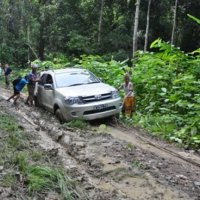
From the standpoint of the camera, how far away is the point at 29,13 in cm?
3152

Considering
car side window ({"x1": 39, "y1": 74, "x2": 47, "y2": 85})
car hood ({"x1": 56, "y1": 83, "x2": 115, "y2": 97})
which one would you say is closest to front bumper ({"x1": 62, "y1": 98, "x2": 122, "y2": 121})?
car hood ({"x1": 56, "y1": 83, "x2": 115, "y2": 97})

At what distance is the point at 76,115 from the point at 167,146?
286 centimetres

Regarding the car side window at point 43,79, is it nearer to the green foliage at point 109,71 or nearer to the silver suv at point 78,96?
the silver suv at point 78,96

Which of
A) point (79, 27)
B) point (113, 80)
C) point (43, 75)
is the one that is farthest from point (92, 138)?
point (79, 27)

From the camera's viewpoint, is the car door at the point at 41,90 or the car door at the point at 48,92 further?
the car door at the point at 41,90

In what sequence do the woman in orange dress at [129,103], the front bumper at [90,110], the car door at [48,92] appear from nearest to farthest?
the front bumper at [90,110], the car door at [48,92], the woman in orange dress at [129,103]

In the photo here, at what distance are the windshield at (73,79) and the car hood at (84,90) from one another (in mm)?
278

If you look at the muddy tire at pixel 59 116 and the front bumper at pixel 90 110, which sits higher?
the front bumper at pixel 90 110

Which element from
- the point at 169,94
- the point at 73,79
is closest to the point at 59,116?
the point at 73,79

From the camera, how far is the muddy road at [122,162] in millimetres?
5820

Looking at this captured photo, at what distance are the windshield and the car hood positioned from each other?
10.9 inches

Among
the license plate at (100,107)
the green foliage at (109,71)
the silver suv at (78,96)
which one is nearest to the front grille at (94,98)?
the silver suv at (78,96)

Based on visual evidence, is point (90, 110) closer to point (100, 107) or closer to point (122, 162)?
point (100, 107)

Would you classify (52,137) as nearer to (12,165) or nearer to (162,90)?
(12,165)
